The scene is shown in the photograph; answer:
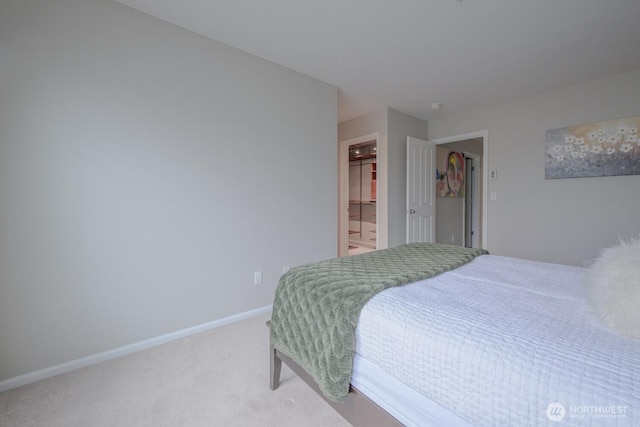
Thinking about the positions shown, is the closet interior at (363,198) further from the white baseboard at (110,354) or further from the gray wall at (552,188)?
the white baseboard at (110,354)

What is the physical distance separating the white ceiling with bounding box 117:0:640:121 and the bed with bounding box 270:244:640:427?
1.89 metres

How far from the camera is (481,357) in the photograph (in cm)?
77

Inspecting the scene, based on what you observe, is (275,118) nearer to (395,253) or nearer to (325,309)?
(395,253)

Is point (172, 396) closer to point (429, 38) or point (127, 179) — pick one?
point (127, 179)

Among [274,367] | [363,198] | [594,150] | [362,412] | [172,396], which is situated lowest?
[172,396]

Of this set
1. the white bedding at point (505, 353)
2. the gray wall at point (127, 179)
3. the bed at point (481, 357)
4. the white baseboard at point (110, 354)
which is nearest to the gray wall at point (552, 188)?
the bed at point (481, 357)

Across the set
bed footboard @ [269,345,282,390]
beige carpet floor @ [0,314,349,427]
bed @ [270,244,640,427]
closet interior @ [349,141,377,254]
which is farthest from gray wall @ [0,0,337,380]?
closet interior @ [349,141,377,254]

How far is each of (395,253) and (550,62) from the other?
8.35ft

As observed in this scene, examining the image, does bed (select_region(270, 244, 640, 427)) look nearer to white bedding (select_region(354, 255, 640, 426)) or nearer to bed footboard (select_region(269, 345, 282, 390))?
white bedding (select_region(354, 255, 640, 426))

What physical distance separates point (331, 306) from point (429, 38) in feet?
7.69

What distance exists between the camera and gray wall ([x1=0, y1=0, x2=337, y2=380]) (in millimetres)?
1611

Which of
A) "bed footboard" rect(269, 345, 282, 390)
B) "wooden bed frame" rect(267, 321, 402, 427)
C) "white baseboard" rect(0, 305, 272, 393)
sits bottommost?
"white baseboard" rect(0, 305, 272, 393)
